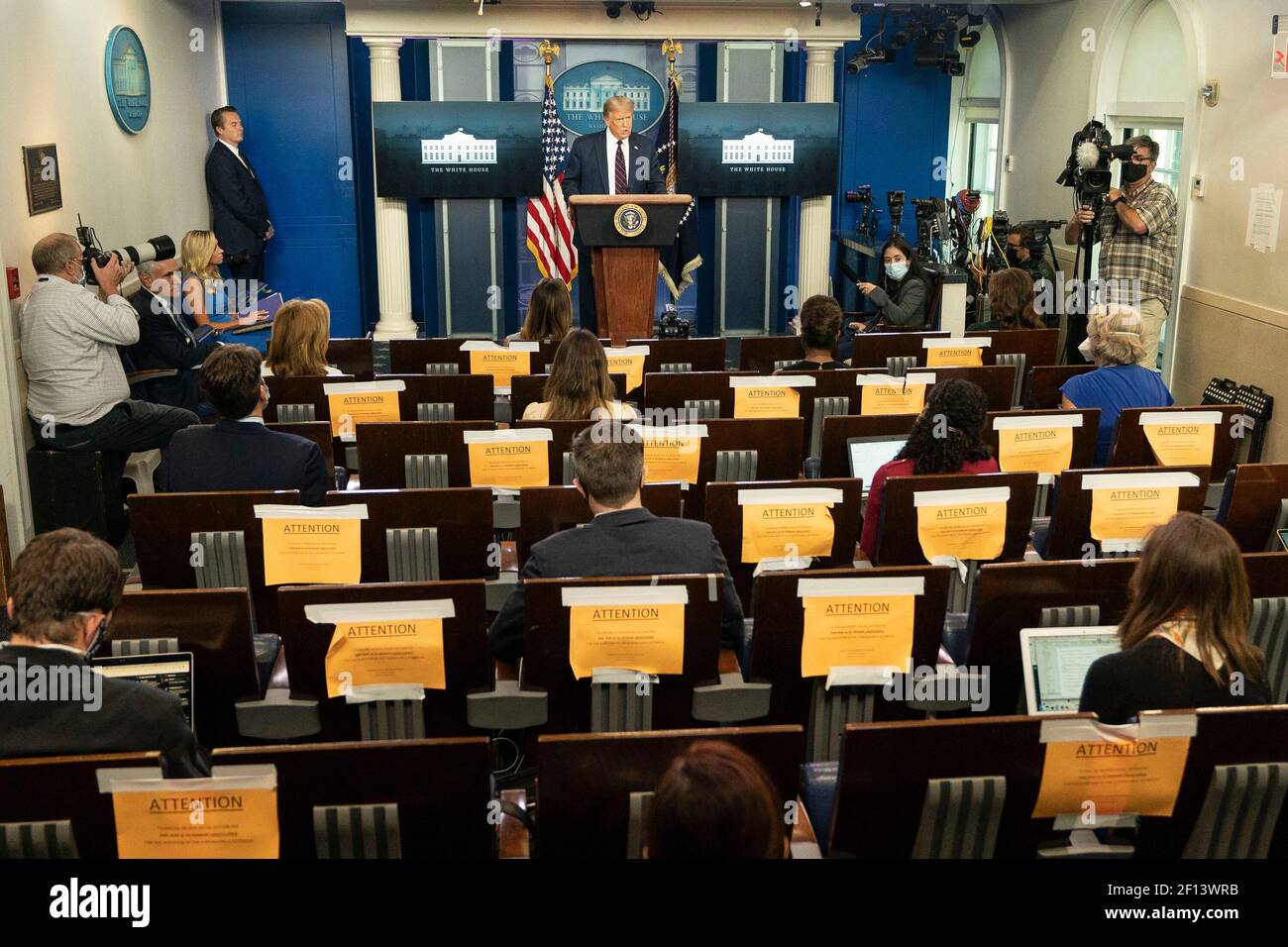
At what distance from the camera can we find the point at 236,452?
12.4ft

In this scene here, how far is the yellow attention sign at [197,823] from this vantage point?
193 centimetres

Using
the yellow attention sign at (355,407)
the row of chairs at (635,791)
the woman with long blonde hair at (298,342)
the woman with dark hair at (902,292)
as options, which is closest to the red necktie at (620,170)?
the woman with dark hair at (902,292)

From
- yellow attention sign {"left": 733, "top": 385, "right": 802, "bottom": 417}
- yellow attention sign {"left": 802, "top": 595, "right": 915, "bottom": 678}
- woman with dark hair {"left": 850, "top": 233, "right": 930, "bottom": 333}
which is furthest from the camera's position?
woman with dark hair {"left": 850, "top": 233, "right": 930, "bottom": 333}

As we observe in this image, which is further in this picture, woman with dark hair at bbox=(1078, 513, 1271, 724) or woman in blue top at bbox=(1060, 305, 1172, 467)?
woman in blue top at bbox=(1060, 305, 1172, 467)

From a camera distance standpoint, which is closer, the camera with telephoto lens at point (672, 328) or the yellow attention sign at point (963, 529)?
the yellow attention sign at point (963, 529)

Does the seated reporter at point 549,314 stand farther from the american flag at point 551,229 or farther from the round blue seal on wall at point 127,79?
the american flag at point 551,229

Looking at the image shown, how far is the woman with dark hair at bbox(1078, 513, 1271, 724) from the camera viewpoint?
7.70 feet

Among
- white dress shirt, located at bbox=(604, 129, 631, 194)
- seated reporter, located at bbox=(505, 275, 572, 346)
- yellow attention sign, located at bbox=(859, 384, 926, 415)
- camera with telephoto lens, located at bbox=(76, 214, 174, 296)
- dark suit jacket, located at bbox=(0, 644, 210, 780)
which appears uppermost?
white dress shirt, located at bbox=(604, 129, 631, 194)

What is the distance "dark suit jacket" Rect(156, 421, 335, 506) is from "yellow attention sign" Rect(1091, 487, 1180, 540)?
7.68 feet

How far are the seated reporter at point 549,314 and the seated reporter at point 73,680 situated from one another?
3852mm

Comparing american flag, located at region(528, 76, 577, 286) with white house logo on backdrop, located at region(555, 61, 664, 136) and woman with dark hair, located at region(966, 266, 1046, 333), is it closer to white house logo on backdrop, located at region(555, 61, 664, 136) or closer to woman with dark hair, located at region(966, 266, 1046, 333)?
white house logo on backdrop, located at region(555, 61, 664, 136)

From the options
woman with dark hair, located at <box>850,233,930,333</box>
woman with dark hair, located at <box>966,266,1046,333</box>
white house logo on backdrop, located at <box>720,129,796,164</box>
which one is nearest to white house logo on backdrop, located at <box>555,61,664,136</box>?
white house logo on backdrop, located at <box>720,129,796,164</box>

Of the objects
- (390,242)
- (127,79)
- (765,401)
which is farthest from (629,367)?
(390,242)
